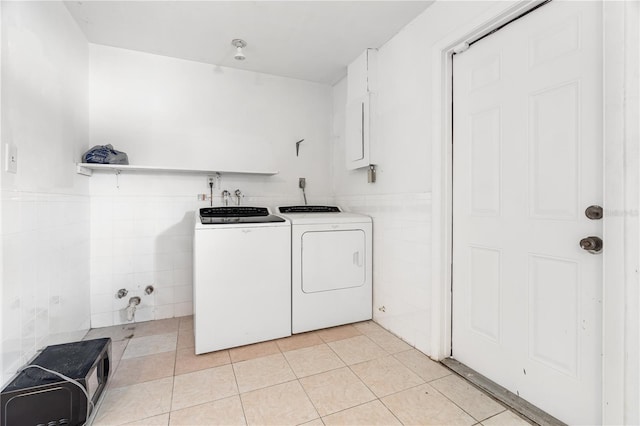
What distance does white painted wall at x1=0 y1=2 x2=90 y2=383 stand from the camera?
1392mm

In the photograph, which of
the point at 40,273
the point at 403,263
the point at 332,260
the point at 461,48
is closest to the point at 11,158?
the point at 40,273

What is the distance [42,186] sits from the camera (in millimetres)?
1696

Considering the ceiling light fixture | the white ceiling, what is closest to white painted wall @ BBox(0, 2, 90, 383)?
the white ceiling

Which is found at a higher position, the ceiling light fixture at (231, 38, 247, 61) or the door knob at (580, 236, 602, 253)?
the ceiling light fixture at (231, 38, 247, 61)

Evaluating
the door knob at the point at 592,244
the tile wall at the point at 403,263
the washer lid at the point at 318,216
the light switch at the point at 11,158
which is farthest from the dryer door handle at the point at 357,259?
the light switch at the point at 11,158

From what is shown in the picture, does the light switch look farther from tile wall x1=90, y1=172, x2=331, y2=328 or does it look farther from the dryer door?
the dryer door

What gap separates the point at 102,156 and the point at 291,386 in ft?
7.13

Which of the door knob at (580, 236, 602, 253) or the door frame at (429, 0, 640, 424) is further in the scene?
the door knob at (580, 236, 602, 253)

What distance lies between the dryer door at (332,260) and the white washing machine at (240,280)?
17 centimetres

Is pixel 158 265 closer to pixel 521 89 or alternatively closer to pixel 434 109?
pixel 434 109

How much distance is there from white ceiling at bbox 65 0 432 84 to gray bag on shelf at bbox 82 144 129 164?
92 cm

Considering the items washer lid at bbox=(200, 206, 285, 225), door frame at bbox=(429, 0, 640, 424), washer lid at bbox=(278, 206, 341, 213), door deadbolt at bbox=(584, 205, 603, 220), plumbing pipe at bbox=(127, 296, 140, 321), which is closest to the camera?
door frame at bbox=(429, 0, 640, 424)

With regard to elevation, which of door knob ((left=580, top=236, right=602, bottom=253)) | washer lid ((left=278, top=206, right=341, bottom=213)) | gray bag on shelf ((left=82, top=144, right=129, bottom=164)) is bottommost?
door knob ((left=580, top=236, right=602, bottom=253))

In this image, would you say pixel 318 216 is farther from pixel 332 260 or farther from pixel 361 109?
pixel 361 109
